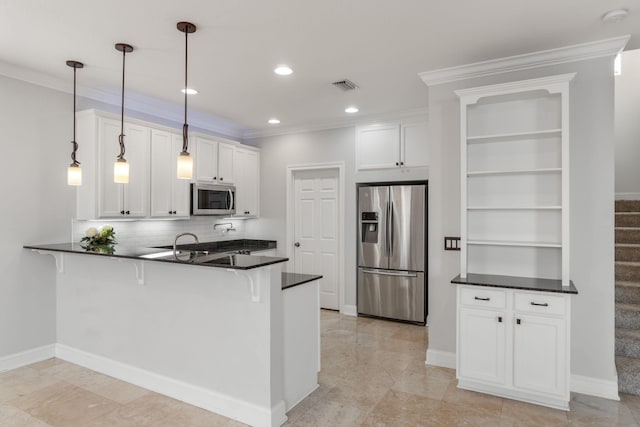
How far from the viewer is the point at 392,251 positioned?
16.3ft

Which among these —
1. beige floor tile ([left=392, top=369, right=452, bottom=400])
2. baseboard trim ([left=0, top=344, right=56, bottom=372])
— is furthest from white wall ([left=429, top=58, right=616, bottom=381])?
baseboard trim ([left=0, top=344, right=56, bottom=372])

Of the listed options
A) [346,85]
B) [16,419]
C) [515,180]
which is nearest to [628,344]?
[515,180]

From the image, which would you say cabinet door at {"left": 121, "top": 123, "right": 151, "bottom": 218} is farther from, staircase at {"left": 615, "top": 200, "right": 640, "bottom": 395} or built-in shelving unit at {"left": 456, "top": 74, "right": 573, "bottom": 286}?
staircase at {"left": 615, "top": 200, "right": 640, "bottom": 395}

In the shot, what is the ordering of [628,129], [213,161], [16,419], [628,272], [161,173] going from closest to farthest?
[16,419]
[628,272]
[161,173]
[628,129]
[213,161]

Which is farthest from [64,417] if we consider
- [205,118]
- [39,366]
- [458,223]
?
[205,118]

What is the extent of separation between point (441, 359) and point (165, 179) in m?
3.62

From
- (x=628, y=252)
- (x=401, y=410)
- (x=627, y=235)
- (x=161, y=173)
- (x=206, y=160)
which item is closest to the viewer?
(x=401, y=410)

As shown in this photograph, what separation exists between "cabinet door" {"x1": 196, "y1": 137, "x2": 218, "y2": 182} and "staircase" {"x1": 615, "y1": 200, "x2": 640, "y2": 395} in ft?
15.6

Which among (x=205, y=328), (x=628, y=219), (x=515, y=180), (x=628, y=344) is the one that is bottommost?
(x=628, y=344)

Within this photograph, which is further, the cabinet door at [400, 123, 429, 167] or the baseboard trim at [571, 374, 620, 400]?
the cabinet door at [400, 123, 429, 167]

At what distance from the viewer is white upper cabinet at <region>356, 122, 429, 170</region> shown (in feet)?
16.0

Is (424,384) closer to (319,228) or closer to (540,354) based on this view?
(540,354)

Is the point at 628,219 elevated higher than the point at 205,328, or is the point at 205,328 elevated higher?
the point at 628,219

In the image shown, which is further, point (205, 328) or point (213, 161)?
point (213, 161)
